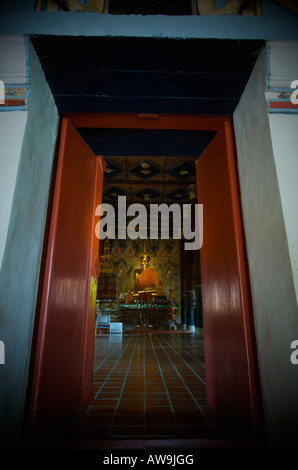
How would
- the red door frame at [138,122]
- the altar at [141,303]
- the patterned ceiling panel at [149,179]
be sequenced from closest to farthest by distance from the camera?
the red door frame at [138,122] < the patterned ceiling panel at [149,179] < the altar at [141,303]

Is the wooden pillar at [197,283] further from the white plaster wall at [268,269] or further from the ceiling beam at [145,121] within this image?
the white plaster wall at [268,269]

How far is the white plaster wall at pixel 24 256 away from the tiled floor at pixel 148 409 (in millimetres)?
442

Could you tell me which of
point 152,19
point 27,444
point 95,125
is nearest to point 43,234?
point 95,125

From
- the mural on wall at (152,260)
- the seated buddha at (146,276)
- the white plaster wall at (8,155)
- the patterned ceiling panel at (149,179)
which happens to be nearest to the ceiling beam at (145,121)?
the white plaster wall at (8,155)

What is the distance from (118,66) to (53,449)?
2.31m

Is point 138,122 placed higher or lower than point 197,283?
higher

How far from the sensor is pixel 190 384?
264cm

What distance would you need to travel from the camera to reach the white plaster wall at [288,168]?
1247 mm

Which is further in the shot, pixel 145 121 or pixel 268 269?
pixel 145 121

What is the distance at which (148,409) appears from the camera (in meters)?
1.95

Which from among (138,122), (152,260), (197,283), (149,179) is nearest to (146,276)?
(152,260)

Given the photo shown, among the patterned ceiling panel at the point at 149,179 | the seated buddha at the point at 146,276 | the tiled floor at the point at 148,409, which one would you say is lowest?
the tiled floor at the point at 148,409

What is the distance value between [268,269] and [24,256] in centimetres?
147

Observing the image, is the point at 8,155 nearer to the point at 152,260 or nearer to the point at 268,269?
the point at 268,269
